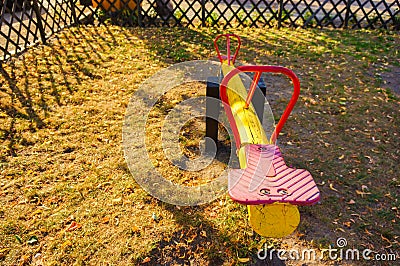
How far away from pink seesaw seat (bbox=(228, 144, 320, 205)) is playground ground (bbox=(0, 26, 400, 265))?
0.67 metres

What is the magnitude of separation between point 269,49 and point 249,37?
0.73 meters

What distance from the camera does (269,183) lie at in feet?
7.89

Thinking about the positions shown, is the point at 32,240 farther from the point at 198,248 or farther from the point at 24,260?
the point at 198,248

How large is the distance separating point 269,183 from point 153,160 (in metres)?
1.65

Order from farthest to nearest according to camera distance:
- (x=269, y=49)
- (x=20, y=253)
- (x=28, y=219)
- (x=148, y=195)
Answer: (x=269, y=49), (x=148, y=195), (x=28, y=219), (x=20, y=253)

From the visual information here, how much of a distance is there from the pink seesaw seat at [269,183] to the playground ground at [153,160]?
0.67 m

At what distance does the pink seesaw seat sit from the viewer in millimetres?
2262

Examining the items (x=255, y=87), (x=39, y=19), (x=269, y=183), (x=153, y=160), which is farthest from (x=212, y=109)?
(x=39, y=19)

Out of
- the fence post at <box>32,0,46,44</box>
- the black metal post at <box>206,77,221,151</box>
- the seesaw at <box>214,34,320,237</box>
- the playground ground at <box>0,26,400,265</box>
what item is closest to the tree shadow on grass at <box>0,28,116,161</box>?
the playground ground at <box>0,26,400,265</box>

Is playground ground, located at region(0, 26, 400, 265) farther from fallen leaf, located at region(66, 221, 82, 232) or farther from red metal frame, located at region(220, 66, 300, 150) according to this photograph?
red metal frame, located at region(220, 66, 300, 150)

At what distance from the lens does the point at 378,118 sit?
450 cm

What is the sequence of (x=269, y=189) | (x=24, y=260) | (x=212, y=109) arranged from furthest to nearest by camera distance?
(x=212, y=109), (x=24, y=260), (x=269, y=189)

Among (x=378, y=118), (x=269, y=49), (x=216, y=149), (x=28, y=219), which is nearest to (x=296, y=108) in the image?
(x=378, y=118)

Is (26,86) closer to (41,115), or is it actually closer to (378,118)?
(41,115)
